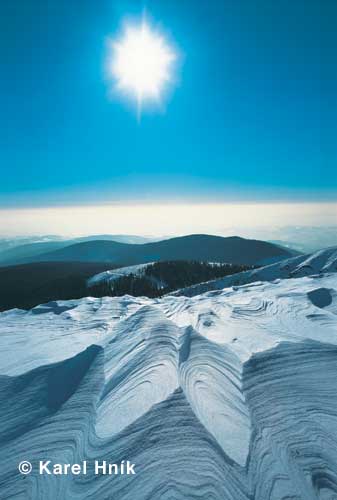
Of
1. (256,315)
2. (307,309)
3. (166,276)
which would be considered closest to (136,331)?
(256,315)

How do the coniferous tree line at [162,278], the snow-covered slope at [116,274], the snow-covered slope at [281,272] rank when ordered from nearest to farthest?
the snow-covered slope at [281,272]
the coniferous tree line at [162,278]
the snow-covered slope at [116,274]

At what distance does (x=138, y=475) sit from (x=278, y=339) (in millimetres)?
5928

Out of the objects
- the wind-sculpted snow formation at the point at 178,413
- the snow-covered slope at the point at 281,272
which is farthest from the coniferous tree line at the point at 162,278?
the wind-sculpted snow formation at the point at 178,413

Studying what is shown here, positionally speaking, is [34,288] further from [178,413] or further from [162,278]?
[178,413]

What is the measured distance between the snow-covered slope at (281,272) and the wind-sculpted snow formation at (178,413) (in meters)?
42.9

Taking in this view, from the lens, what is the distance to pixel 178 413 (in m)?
4.80

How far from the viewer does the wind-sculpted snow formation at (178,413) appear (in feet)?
12.3

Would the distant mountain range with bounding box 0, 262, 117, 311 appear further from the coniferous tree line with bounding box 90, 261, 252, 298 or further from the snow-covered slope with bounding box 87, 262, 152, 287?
the coniferous tree line with bounding box 90, 261, 252, 298

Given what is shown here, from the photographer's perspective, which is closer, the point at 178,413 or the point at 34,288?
the point at 178,413

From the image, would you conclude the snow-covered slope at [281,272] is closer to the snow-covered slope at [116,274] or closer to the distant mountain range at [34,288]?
the snow-covered slope at [116,274]

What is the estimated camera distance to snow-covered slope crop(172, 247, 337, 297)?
5256cm

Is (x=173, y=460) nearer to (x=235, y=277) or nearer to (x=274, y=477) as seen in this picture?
(x=274, y=477)

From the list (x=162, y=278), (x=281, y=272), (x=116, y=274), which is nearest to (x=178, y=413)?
(x=281, y=272)

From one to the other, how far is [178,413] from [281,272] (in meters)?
60.6
